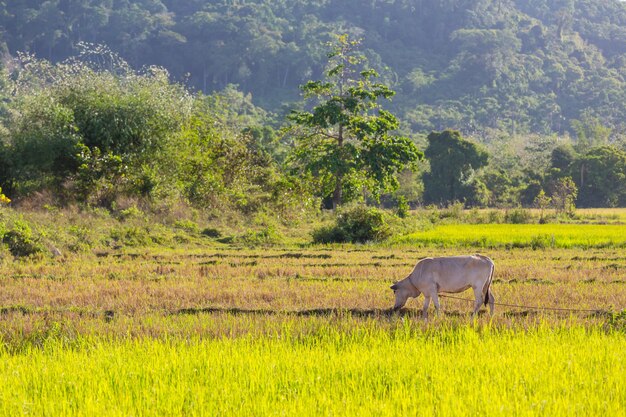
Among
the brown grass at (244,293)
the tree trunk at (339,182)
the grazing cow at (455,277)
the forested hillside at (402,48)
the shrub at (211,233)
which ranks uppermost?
the forested hillside at (402,48)

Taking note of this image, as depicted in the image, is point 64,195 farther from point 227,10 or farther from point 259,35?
point 227,10

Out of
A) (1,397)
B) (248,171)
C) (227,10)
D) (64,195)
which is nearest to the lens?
(1,397)

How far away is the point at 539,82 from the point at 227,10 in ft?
234

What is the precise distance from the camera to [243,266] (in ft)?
47.1

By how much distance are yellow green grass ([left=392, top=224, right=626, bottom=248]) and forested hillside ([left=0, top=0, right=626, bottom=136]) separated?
80802mm

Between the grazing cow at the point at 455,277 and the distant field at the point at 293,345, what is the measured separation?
311 millimetres

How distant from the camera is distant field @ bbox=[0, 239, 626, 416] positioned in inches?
194

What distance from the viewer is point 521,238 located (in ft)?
67.3

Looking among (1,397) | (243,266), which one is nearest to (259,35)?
(243,266)

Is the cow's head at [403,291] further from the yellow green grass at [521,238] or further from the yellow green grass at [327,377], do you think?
the yellow green grass at [521,238]

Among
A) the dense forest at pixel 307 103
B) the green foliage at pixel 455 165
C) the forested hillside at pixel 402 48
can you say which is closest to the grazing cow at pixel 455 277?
the dense forest at pixel 307 103

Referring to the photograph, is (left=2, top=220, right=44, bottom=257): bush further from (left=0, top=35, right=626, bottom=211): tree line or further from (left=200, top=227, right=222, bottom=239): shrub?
(left=200, top=227, right=222, bottom=239): shrub

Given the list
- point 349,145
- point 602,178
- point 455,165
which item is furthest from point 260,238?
point 602,178

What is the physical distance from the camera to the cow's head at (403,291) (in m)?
9.14
